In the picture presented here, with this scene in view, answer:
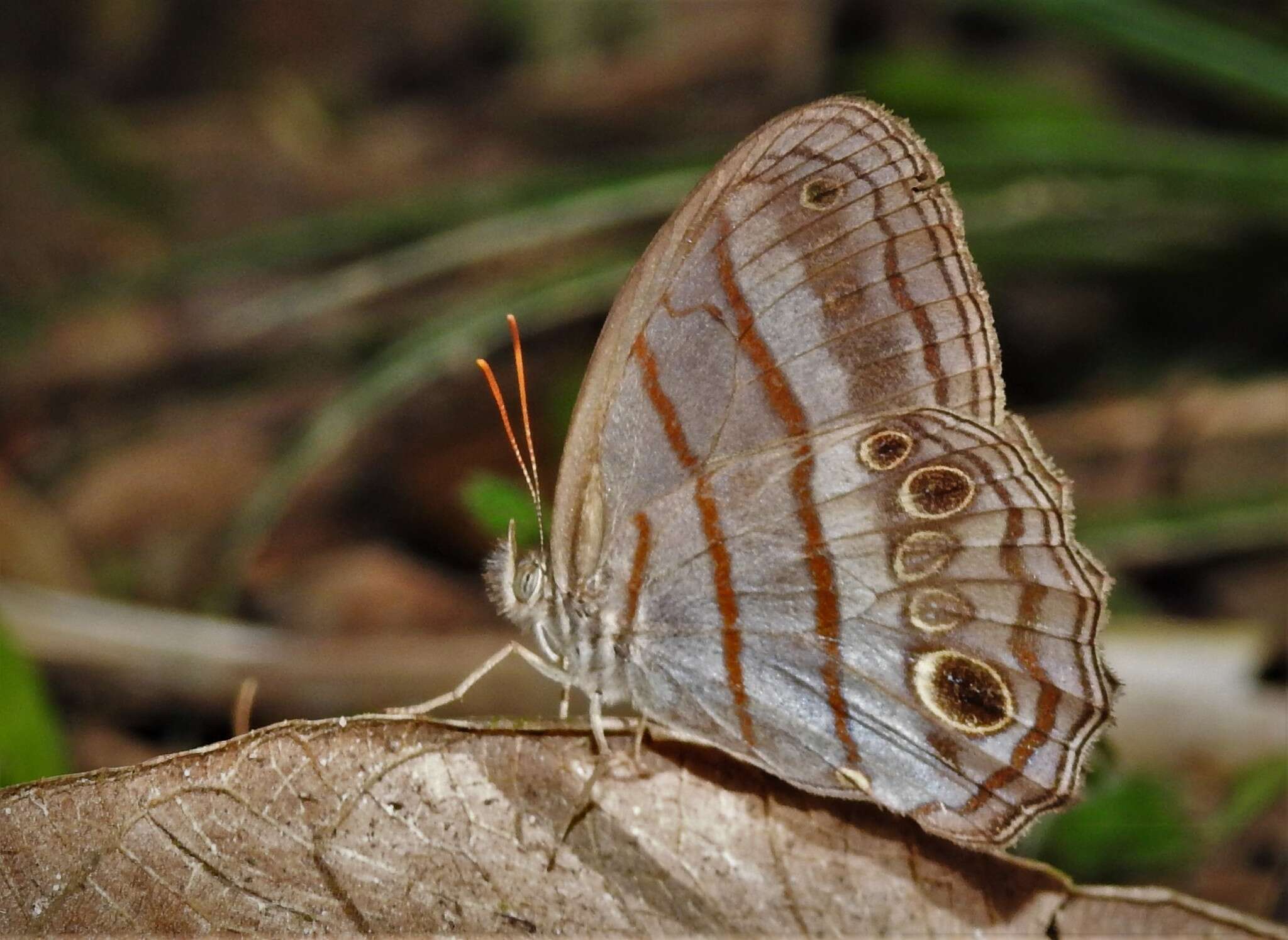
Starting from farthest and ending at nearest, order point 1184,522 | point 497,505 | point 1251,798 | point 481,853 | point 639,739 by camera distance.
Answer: point 1184,522, point 1251,798, point 497,505, point 639,739, point 481,853

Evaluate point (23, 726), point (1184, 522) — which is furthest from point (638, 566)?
point (1184, 522)

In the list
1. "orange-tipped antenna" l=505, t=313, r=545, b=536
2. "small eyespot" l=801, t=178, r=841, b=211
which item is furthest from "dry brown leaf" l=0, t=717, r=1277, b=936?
"small eyespot" l=801, t=178, r=841, b=211

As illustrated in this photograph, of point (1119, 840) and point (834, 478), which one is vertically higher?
point (834, 478)

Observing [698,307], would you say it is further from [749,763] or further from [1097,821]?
[1097,821]

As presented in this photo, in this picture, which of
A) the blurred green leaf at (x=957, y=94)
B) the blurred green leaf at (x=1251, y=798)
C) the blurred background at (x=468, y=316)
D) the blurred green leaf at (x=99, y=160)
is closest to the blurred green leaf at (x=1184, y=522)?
the blurred background at (x=468, y=316)

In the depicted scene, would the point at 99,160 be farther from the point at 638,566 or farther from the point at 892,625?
the point at 892,625

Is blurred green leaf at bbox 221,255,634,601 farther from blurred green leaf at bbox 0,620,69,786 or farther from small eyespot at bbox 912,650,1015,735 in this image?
small eyespot at bbox 912,650,1015,735
